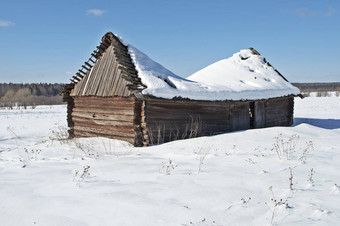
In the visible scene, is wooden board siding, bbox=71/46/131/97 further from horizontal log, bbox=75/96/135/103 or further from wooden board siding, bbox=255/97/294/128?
wooden board siding, bbox=255/97/294/128

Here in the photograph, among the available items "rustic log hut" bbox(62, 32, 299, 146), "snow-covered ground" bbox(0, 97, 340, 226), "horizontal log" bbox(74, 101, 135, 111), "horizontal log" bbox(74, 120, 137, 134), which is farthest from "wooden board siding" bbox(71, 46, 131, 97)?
"snow-covered ground" bbox(0, 97, 340, 226)

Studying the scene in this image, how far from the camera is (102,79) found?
11070 mm

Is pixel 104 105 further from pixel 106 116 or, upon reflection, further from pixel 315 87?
pixel 315 87

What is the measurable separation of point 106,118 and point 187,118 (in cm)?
317

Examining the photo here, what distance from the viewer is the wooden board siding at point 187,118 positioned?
32.9 feet

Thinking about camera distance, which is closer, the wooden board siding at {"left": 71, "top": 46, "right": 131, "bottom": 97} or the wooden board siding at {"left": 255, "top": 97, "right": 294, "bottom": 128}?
the wooden board siding at {"left": 71, "top": 46, "right": 131, "bottom": 97}

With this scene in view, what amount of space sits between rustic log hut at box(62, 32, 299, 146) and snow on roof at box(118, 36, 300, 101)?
0.14 feet

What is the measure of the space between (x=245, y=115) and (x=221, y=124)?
1661mm

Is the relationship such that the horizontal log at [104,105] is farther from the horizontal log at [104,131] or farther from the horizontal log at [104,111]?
the horizontal log at [104,131]

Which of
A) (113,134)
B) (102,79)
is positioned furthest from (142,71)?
(113,134)

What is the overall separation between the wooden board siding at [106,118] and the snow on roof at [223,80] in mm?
1191

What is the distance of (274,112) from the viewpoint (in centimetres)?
1443

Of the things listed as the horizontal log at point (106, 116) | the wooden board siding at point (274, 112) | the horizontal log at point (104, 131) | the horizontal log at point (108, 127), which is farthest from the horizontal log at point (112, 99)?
the wooden board siding at point (274, 112)

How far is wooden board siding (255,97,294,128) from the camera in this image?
44.4 feet
